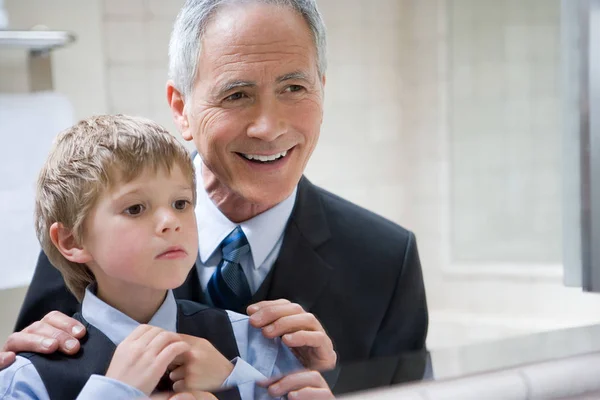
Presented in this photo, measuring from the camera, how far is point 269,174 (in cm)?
73

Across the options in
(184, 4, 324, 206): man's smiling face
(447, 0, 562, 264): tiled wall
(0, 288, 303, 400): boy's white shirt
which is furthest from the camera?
(447, 0, 562, 264): tiled wall

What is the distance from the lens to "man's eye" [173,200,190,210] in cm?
61

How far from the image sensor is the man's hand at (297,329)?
0.69 meters

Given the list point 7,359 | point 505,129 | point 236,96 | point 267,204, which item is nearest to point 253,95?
point 236,96

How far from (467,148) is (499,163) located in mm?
71

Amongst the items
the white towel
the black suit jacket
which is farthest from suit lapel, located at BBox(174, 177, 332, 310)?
the white towel

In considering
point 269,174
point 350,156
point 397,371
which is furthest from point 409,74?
point 397,371

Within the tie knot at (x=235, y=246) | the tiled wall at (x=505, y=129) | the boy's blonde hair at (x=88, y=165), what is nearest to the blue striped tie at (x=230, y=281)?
the tie knot at (x=235, y=246)

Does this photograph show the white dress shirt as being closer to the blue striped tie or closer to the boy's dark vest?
the blue striped tie

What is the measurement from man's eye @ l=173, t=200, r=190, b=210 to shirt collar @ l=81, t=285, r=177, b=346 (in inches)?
3.7

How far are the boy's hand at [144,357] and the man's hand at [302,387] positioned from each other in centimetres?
11

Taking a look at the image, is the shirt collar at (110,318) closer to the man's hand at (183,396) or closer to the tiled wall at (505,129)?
the man's hand at (183,396)

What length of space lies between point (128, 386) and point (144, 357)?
0.09 feet

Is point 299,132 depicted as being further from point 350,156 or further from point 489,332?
point 489,332
